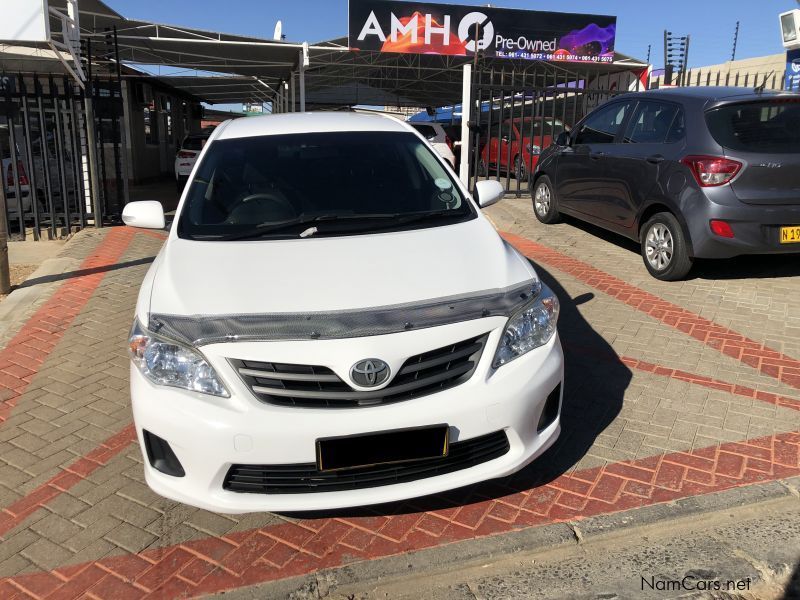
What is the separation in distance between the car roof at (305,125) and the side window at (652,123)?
3.12 m

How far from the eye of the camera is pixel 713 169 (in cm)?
562

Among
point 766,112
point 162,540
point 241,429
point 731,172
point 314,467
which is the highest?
point 766,112

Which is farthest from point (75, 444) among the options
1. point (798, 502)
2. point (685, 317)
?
point (685, 317)

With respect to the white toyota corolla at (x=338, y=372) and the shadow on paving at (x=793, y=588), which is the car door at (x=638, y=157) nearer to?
the white toyota corolla at (x=338, y=372)

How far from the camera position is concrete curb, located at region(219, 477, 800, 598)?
→ 8.37ft

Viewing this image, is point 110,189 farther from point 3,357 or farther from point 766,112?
point 766,112

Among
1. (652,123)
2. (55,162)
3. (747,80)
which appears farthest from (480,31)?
(652,123)

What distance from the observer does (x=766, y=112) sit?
5.72 meters

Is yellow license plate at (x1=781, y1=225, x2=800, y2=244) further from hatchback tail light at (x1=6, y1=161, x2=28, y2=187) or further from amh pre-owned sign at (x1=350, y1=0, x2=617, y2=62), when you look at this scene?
amh pre-owned sign at (x1=350, y1=0, x2=617, y2=62)

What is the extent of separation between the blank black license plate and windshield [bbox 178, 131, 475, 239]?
125cm

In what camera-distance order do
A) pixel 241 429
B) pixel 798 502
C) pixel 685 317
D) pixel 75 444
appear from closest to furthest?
1. pixel 241 429
2. pixel 798 502
3. pixel 75 444
4. pixel 685 317

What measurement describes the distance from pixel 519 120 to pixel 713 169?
7.91 meters

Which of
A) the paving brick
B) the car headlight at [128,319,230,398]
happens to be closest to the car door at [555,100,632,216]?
the car headlight at [128,319,230,398]

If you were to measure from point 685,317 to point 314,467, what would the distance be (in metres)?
4.12
